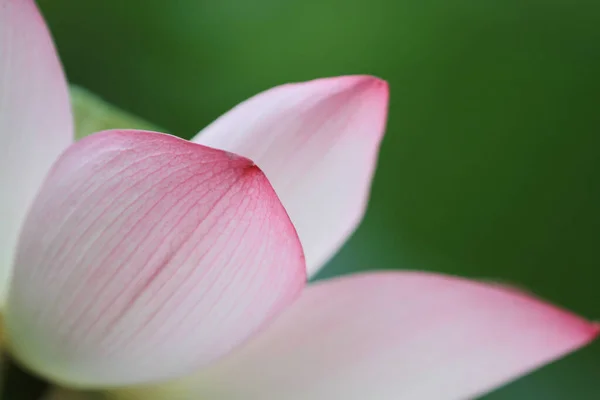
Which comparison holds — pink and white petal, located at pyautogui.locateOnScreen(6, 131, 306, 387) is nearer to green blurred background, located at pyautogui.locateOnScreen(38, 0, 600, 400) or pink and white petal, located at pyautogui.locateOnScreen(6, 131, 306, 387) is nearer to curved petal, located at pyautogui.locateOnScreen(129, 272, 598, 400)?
curved petal, located at pyautogui.locateOnScreen(129, 272, 598, 400)

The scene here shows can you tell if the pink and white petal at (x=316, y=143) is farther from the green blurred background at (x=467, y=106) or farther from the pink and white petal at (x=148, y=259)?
the green blurred background at (x=467, y=106)

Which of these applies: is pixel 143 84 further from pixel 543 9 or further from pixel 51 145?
pixel 51 145

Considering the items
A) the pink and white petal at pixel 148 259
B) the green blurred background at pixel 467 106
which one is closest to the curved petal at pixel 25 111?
the pink and white petal at pixel 148 259

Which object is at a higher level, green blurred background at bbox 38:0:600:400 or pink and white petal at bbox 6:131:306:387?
pink and white petal at bbox 6:131:306:387

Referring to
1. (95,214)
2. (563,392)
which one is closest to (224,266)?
(95,214)

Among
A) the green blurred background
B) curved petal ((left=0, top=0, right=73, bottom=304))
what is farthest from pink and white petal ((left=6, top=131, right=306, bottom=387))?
the green blurred background

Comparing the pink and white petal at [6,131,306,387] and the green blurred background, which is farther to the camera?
the green blurred background
